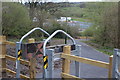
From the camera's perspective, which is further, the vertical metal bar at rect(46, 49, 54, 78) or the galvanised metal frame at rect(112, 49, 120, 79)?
the vertical metal bar at rect(46, 49, 54, 78)

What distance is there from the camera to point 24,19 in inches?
368

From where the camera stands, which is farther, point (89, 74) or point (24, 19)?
point (24, 19)

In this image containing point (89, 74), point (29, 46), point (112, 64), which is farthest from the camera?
point (89, 74)

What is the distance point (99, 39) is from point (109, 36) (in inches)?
39.5

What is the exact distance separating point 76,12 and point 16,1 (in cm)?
328

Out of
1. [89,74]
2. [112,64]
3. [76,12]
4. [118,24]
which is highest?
A: [76,12]

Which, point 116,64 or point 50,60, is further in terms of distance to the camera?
point 50,60

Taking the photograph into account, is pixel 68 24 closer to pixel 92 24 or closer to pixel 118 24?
pixel 92 24

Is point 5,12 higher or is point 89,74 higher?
point 5,12

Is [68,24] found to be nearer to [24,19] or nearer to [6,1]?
[24,19]

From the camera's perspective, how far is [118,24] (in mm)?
8492

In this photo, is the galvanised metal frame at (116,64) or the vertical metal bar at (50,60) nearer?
the galvanised metal frame at (116,64)

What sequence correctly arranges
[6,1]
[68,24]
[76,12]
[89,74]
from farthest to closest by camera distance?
[68,24], [76,12], [6,1], [89,74]

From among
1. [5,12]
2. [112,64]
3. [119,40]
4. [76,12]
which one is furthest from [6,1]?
[112,64]
